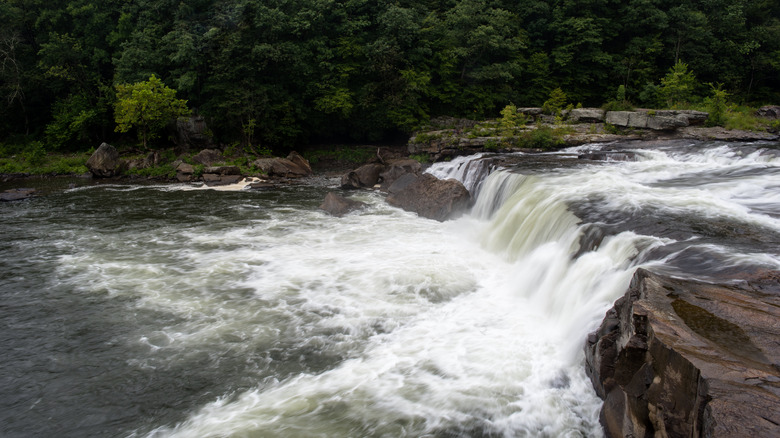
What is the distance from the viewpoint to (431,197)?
18281 mm

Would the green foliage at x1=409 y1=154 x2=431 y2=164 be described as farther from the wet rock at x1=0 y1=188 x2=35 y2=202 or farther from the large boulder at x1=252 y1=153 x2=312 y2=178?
the wet rock at x1=0 y1=188 x2=35 y2=202

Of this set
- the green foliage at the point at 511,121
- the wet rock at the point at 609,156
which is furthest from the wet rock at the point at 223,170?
the wet rock at the point at 609,156

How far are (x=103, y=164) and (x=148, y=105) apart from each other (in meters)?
4.60

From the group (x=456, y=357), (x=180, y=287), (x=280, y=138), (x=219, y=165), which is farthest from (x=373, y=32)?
(x=456, y=357)

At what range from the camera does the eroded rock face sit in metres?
3.78

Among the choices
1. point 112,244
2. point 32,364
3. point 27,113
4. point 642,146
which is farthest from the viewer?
point 27,113

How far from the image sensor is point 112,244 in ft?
45.3

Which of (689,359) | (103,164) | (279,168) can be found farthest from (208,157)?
(689,359)

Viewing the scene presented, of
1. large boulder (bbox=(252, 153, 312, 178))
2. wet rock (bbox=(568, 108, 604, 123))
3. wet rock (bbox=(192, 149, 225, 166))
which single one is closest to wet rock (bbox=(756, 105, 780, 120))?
wet rock (bbox=(568, 108, 604, 123))

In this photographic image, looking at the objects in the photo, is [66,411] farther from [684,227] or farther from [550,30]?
[550,30]

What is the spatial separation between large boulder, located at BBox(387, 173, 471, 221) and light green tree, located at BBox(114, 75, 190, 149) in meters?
17.1

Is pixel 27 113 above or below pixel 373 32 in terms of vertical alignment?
below

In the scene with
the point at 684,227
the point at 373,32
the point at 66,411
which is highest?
the point at 373,32

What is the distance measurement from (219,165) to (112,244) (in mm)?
13391
